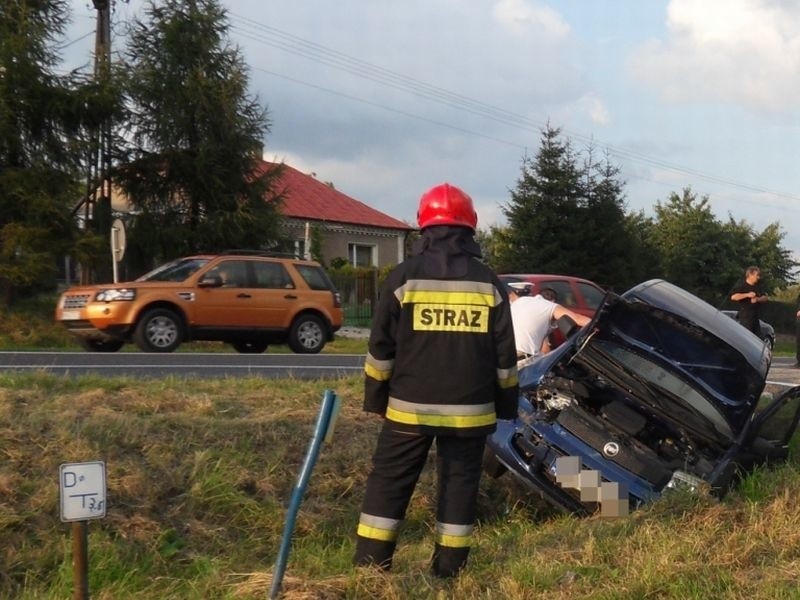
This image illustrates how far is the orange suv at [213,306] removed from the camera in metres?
15.2

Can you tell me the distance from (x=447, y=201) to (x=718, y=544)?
2332 millimetres

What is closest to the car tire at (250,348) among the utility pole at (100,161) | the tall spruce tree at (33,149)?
the tall spruce tree at (33,149)

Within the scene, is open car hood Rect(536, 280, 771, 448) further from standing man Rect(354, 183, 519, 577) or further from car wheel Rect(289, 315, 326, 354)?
car wheel Rect(289, 315, 326, 354)

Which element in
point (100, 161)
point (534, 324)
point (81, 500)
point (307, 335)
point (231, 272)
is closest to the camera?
point (81, 500)

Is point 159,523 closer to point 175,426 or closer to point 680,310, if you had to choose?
point 175,426

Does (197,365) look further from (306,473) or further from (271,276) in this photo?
(306,473)

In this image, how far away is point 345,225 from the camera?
3984cm

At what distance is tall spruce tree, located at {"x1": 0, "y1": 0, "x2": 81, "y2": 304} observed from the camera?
23312 mm

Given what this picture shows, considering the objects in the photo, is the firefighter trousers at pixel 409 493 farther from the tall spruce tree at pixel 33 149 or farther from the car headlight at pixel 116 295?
the tall spruce tree at pixel 33 149

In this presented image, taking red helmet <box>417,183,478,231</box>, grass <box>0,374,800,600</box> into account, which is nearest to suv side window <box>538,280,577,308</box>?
grass <box>0,374,800,600</box>

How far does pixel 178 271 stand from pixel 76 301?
163 centimetres

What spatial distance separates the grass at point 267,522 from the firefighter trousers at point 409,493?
14 centimetres

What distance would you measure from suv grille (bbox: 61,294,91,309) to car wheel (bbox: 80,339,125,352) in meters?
0.67

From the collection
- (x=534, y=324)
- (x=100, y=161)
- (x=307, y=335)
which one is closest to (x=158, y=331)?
(x=307, y=335)
